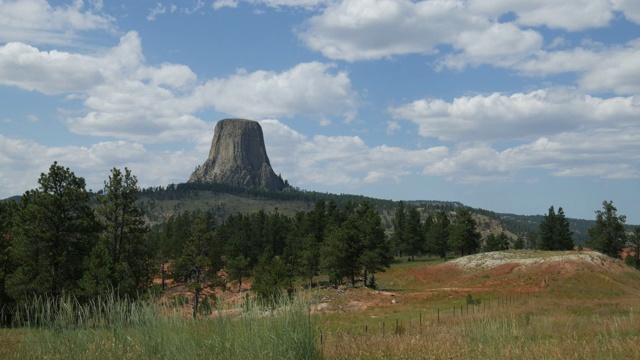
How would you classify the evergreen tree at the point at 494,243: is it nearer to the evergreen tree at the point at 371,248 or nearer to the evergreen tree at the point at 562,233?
the evergreen tree at the point at 562,233

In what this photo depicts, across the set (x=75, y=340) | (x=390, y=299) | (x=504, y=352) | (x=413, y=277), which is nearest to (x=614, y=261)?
(x=413, y=277)

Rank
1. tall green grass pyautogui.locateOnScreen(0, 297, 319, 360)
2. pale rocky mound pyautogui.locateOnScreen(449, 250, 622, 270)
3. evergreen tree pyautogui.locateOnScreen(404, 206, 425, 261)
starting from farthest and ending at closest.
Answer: evergreen tree pyautogui.locateOnScreen(404, 206, 425, 261) → pale rocky mound pyautogui.locateOnScreen(449, 250, 622, 270) → tall green grass pyautogui.locateOnScreen(0, 297, 319, 360)

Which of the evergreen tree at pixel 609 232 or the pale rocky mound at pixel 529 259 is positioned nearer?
the pale rocky mound at pixel 529 259

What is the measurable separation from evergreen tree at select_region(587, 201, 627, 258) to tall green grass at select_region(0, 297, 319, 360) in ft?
320

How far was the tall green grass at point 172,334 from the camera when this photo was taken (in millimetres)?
8195

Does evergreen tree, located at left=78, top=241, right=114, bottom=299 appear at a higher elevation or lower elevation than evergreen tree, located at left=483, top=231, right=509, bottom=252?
higher

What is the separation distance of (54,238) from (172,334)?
3046cm

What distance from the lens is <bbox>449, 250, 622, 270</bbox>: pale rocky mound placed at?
198 ft

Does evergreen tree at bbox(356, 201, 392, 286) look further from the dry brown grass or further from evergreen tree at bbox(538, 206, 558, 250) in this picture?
evergreen tree at bbox(538, 206, 558, 250)

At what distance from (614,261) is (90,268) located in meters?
62.5

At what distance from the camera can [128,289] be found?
33844mm

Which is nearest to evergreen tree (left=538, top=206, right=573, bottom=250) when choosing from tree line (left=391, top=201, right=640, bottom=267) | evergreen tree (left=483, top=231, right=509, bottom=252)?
tree line (left=391, top=201, right=640, bottom=267)

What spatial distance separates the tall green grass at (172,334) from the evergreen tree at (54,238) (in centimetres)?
2768

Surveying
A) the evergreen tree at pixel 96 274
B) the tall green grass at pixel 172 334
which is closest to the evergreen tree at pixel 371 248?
the evergreen tree at pixel 96 274
